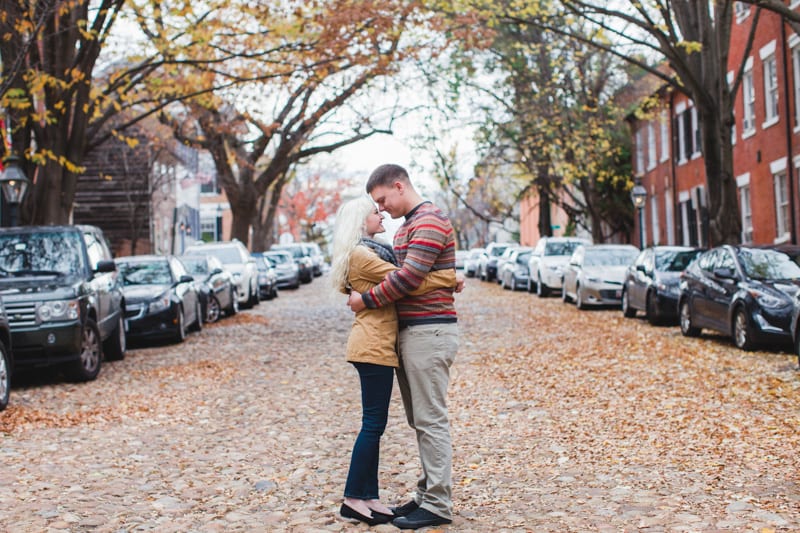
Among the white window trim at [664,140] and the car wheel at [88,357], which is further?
the white window trim at [664,140]

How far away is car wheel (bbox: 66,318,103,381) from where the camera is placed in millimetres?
12992

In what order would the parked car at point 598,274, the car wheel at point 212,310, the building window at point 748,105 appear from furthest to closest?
the building window at point 748,105 → the parked car at point 598,274 → the car wheel at point 212,310

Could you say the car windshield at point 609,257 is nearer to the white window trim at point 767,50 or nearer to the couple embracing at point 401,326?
the white window trim at point 767,50

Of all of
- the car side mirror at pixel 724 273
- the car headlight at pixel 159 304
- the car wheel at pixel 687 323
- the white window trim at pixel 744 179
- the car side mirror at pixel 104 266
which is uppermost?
the white window trim at pixel 744 179

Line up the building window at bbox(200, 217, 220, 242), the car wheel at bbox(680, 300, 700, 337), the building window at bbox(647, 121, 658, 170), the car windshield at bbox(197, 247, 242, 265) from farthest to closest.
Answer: the building window at bbox(200, 217, 220, 242), the building window at bbox(647, 121, 658, 170), the car windshield at bbox(197, 247, 242, 265), the car wheel at bbox(680, 300, 700, 337)

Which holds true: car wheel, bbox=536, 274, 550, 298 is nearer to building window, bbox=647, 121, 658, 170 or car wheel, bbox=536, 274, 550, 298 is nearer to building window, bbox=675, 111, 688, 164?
building window, bbox=675, 111, 688, 164

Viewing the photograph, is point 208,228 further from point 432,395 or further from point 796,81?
point 432,395

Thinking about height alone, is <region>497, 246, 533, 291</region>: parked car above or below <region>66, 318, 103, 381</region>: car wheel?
above

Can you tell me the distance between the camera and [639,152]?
44.7 metres

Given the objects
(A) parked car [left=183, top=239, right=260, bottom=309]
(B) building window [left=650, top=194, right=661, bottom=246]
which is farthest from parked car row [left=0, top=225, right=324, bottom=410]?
(B) building window [left=650, top=194, right=661, bottom=246]

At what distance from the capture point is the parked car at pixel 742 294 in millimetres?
14117

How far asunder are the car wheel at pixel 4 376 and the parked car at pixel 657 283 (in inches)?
474

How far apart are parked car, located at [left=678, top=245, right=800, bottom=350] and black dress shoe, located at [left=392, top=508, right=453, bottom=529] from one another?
9410 mm

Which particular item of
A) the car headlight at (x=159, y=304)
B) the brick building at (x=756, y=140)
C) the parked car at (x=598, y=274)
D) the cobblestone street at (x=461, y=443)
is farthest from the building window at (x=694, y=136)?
A: the car headlight at (x=159, y=304)
